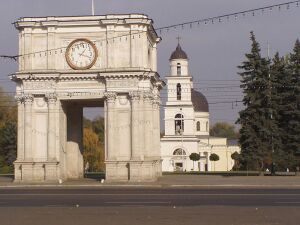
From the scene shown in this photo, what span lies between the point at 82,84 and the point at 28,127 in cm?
494

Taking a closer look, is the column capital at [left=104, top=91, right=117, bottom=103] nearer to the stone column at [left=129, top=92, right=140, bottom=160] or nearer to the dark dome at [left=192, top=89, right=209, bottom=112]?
the stone column at [left=129, top=92, right=140, bottom=160]

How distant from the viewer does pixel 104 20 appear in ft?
164

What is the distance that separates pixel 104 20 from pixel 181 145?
66901 millimetres

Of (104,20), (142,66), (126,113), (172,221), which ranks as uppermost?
(104,20)

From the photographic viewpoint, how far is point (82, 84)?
50469 mm

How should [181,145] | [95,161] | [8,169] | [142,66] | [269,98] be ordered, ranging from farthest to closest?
[181,145] → [95,161] → [8,169] → [269,98] → [142,66]

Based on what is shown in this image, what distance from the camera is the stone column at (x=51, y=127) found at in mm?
50188

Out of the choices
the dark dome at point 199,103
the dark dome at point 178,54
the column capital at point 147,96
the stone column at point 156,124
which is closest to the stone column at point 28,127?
the column capital at point 147,96

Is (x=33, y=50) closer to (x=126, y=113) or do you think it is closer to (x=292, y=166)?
(x=126, y=113)

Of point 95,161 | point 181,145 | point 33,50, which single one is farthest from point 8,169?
point 181,145

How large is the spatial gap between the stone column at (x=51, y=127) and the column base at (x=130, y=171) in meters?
4.17

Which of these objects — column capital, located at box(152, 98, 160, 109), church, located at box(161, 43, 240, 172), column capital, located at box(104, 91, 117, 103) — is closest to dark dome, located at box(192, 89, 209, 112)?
church, located at box(161, 43, 240, 172)

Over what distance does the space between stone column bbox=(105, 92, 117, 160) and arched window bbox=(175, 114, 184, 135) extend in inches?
2619

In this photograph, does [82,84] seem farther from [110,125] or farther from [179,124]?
[179,124]
